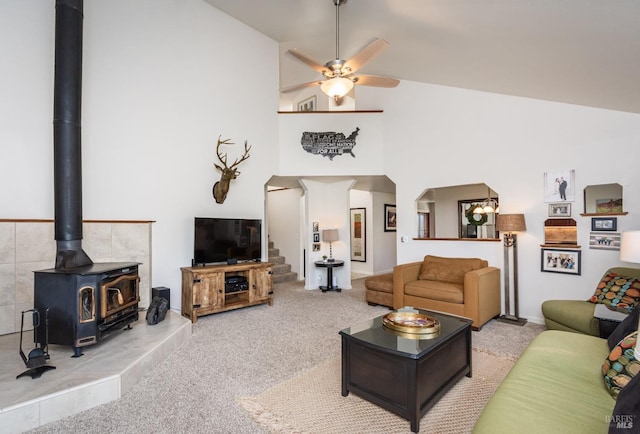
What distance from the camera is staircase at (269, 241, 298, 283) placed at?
7.12 m

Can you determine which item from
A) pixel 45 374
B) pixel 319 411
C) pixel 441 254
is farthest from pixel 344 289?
pixel 45 374

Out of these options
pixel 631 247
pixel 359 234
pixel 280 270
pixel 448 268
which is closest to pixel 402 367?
pixel 631 247

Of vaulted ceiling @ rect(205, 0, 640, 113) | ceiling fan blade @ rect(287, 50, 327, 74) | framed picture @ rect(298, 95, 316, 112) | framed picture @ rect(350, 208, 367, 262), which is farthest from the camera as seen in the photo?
framed picture @ rect(298, 95, 316, 112)

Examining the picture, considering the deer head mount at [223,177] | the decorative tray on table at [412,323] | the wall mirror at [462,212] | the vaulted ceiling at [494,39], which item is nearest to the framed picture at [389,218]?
the wall mirror at [462,212]

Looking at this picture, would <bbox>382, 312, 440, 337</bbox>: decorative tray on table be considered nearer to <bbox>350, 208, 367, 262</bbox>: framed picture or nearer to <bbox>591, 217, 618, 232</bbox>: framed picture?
<bbox>591, 217, 618, 232</bbox>: framed picture

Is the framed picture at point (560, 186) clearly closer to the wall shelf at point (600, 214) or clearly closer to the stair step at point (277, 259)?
the wall shelf at point (600, 214)

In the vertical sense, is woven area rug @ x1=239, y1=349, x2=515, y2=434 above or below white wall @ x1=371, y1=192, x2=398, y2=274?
below

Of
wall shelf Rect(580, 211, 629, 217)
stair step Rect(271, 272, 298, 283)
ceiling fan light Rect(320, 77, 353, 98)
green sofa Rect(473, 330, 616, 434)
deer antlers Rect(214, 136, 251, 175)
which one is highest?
ceiling fan light Rect(320, 77, 353, 98)

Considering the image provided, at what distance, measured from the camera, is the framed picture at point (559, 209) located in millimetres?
3859

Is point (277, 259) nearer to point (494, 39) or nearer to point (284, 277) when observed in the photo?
point (284, 277)

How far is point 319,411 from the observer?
2.14m

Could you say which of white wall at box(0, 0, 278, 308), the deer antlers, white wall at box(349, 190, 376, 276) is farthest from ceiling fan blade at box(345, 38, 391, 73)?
white wall at box(349, 190, 376, 276)

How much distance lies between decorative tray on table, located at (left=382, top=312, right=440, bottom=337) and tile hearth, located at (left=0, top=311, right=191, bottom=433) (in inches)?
81.0

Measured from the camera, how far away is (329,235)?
6285 millimetres
